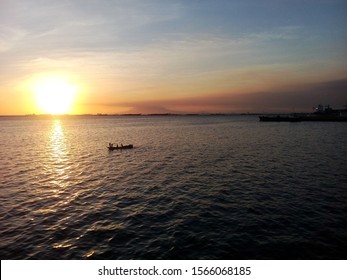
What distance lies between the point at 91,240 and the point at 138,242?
3889 mm

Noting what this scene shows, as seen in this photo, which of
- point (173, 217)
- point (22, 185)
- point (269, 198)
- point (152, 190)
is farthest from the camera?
point (22, 185)

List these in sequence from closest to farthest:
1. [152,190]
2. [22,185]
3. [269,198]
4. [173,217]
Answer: [173,217] < [269,198] < [152,190] < [22,185]

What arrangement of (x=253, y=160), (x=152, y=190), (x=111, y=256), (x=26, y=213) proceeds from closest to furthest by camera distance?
(x=111, y=256) → (x=26, y=213) → (x=152, y=190) → (x=253, y=160)

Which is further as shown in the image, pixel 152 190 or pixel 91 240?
pixel 152 190

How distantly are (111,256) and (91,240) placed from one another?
3197 millimetres

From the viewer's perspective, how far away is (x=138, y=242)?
20375 mm

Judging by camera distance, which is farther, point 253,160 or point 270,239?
point 253,160

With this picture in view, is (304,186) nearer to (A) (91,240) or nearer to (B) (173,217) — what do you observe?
(B) (173,217)

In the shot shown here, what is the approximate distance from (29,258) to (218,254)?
1363cm

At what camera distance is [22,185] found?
1481 inches
